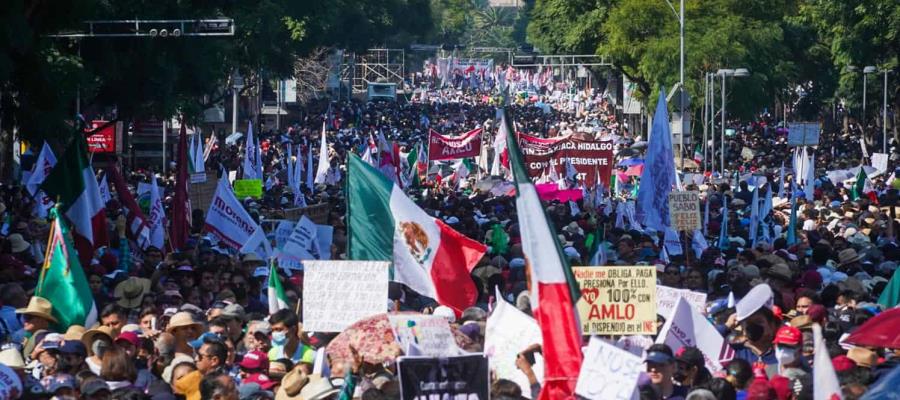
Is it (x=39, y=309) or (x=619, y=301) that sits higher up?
(x=619, y=301)

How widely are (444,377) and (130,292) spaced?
5.61 meters

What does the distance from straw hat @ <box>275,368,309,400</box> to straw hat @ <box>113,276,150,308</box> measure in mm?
4149

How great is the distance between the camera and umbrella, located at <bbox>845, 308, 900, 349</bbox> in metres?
11.2

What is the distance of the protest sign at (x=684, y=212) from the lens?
67.6 feet

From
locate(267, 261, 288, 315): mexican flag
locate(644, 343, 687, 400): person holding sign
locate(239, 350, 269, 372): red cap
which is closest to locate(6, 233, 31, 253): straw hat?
locate(267, 261, 288, 315): mexican flag

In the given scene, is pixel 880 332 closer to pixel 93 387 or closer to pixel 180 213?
pixel 93 387

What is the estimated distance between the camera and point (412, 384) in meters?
9.54

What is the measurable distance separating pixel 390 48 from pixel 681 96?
87.2m

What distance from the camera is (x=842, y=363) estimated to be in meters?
10.2

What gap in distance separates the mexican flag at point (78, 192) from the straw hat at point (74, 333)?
593 cm

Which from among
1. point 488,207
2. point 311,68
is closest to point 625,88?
point 311,68

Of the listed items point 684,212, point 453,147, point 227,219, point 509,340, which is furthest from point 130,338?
point 453,147

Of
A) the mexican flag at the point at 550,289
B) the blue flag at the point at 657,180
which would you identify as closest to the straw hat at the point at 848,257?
the blue flag at the point at 657,180

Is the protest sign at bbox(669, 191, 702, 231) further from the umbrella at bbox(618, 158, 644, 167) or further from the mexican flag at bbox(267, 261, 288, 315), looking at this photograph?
the umbrella at bbox(618, 158, 644, 167)
